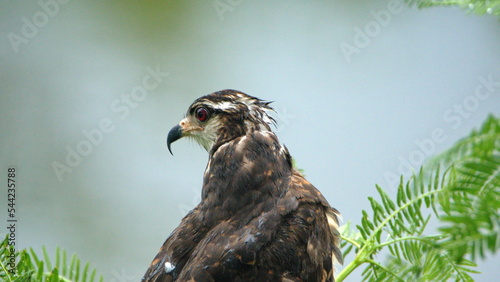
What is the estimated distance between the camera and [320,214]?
2.10 m

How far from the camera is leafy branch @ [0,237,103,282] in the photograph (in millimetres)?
1603

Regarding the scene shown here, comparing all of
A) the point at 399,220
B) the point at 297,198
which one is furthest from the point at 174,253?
the point at 399,220

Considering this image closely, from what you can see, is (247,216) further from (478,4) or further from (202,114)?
(478,4)

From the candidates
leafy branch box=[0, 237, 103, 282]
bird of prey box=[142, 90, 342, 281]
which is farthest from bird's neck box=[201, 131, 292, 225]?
leafy branch box=[0, 237, 103, 282]

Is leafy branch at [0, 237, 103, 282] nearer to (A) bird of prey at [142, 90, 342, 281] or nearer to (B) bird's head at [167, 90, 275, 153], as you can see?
(A) bird of prey at [142, 90, 342, 281]

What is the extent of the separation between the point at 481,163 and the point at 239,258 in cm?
121

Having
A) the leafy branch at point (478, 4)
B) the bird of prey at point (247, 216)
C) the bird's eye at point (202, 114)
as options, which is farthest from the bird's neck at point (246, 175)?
the leafy branch at point (478, 4)

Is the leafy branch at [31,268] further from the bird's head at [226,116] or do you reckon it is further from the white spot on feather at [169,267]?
the bird's head at [226,116]

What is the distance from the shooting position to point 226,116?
240cm

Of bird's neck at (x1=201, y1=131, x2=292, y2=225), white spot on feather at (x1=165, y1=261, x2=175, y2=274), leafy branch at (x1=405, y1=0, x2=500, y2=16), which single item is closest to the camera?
leafy branch at (x1=405, y1=0, x2=500, y2=16)

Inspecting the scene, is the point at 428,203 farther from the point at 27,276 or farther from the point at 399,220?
the point at 27,276

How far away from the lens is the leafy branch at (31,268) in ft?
5.26

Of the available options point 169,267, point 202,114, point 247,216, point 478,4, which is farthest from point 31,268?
point 478,4

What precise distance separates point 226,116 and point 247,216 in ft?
1.85
